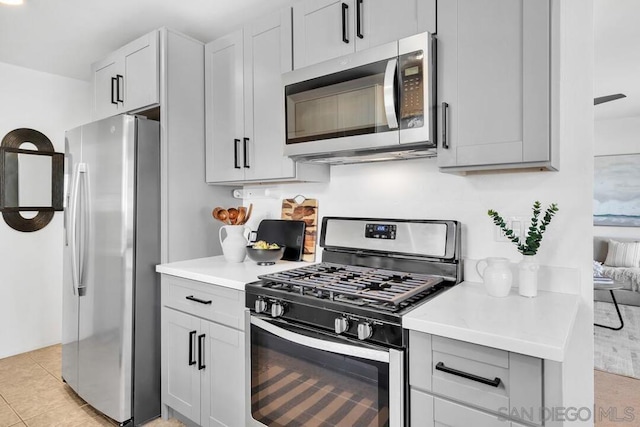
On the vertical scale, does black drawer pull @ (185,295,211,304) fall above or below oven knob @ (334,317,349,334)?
below

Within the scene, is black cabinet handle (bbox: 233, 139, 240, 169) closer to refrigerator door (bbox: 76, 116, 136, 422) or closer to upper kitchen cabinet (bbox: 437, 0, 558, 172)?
refrigerator door (bbox: 76, 116, 136, 422)

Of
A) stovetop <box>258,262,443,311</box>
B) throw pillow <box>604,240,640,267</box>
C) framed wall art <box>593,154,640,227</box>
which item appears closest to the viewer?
stovetop <box>258,262,443,311</box>

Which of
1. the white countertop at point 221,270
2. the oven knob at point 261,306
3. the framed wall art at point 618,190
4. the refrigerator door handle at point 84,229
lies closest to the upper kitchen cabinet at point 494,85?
the oven knob at point 261,306

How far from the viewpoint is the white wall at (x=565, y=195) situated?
148cm

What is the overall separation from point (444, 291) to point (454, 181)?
539mm

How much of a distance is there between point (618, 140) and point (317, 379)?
610 centimetres

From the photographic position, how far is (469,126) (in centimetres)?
144

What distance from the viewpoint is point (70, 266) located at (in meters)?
2.43

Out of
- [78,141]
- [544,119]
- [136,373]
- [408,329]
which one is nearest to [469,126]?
[544,119]

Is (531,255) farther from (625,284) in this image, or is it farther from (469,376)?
(625,284)

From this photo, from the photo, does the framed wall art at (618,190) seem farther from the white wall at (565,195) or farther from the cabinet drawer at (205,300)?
the cabinet drawer at (205,300)

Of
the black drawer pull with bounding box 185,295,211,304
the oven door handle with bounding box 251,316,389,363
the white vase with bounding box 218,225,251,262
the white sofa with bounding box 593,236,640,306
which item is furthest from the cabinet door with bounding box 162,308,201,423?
the white sofa with bounding box 593,236,640,306

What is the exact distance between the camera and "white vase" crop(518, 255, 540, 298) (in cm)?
145

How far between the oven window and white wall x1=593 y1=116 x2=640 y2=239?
19.1 ft
